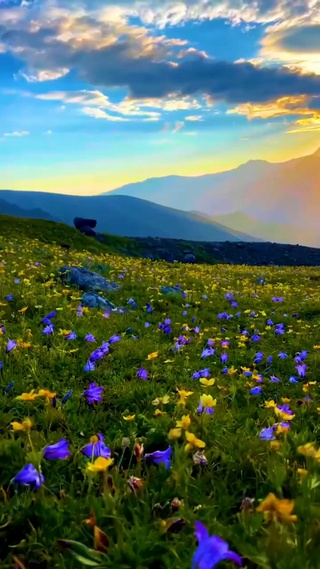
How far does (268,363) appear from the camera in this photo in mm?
7695

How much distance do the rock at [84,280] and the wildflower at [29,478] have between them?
971 cm

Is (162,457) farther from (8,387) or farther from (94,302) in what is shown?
(94,302)

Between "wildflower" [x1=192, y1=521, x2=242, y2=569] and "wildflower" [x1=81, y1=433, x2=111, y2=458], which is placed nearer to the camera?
"wildflower" [x1=192, y1=521, x2=242, y2=569]

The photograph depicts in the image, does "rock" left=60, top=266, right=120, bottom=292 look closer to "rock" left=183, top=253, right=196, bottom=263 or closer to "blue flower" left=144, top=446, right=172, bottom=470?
A: "blue flower" left=144, top=446, right=172, bottom=470

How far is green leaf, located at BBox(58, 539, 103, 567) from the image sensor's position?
2.19m

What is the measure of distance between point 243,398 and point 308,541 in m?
3.39

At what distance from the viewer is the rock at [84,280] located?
12.5m

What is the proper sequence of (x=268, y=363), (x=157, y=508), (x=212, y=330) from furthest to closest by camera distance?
(x=212, y=330)
(x=268, y=363)
(x=157, y=508)

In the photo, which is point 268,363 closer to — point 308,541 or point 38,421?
point 38,421

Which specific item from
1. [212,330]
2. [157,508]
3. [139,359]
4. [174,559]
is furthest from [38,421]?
[212,330]

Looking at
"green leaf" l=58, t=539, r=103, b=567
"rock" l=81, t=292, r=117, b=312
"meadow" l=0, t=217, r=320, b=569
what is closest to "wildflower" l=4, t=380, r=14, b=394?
"meadow" l=0, t=217, r=320, b=569

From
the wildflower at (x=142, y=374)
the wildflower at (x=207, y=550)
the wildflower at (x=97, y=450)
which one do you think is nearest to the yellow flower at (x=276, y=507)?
the wildflower at (x=207, y=550)

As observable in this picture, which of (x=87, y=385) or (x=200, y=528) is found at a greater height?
(x=200, y=528)

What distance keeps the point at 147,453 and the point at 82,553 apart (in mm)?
1401
